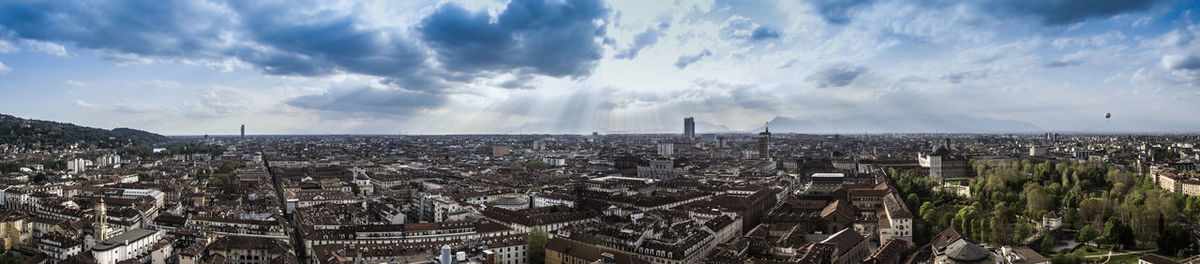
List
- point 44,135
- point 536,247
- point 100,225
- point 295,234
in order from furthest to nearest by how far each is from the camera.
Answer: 1. point 44,135
2. point 295,234
3. point 100,225
4. point 536,247

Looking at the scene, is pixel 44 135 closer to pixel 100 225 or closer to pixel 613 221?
pixel 100 225

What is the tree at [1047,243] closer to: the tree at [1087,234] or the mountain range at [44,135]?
the tree at [1087,234]

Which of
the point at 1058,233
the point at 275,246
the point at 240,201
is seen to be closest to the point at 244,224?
the point at 275,246

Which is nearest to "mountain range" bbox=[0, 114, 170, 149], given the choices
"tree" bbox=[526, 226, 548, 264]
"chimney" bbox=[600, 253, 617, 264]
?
"tree" bbox=[526, 226, 548, 264]

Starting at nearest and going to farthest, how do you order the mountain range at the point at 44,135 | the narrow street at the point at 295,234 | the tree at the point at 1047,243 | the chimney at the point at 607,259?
1. the chimney at the point at 607,259
2. the tree at the point at 1047,243
3. the narrow street at the point at 295,234
4. the mountain range at the point at 44,135

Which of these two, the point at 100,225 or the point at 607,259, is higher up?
the point at 100,225

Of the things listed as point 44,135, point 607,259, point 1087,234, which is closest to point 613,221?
point 607,259

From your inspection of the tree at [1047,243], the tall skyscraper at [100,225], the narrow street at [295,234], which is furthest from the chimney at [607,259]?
the tall skyscraper at [100,225]

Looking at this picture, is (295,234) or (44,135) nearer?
(295,234)
